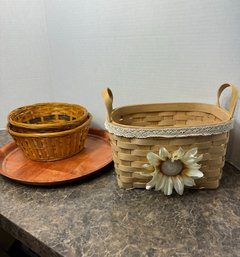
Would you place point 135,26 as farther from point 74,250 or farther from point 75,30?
point 74,250

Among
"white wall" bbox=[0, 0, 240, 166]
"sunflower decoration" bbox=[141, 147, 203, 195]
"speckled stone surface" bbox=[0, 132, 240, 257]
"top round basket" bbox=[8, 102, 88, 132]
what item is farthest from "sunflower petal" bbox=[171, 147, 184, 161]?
"top round basket" bbox=[8, 102, 88, 132]

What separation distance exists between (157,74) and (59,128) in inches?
13.6

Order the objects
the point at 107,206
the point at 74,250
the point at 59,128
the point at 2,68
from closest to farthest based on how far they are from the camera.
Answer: the point at 74,250, the point at 107,206, the point at 59,128, the point at 2,68

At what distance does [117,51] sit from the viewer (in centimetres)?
84

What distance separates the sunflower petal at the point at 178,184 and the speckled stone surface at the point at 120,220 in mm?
37

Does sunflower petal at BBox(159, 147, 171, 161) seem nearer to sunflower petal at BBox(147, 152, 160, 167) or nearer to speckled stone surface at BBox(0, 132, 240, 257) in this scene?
sunflower petal at BBox(147, 152, 160, 167)

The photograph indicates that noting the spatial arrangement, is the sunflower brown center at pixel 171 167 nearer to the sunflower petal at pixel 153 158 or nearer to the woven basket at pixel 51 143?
the sunflower petal at pixel 153 158

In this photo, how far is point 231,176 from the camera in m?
0.70

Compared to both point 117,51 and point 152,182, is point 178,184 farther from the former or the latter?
point 117,51

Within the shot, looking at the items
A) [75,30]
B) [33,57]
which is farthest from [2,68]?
[75,30]

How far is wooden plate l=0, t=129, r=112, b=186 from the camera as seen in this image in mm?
697

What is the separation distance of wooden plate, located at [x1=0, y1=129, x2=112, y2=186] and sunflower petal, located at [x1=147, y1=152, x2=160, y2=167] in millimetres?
217

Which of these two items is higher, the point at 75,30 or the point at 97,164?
the point at 75,30

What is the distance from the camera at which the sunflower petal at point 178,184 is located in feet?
1.91
